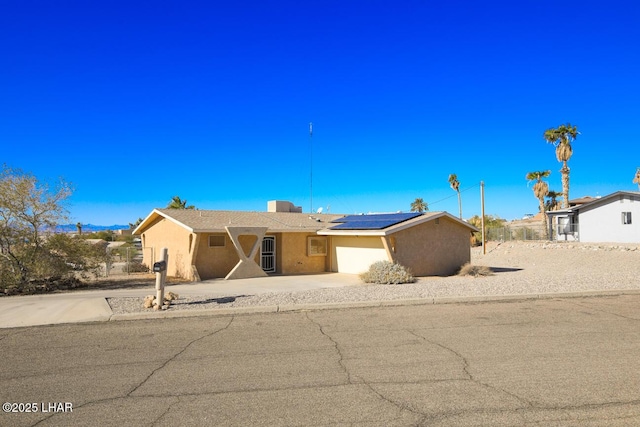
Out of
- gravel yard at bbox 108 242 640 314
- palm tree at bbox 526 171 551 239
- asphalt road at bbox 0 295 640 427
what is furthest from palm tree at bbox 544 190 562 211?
asphalt road at bbox 0 295 640 427

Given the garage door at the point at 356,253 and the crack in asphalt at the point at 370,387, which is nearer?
the crack in asphalt at the point at 370,387

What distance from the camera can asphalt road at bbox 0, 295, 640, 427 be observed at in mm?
5102

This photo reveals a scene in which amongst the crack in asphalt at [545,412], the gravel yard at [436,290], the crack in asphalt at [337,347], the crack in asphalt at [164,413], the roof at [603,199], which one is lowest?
the crack in asphalt at [545,412]

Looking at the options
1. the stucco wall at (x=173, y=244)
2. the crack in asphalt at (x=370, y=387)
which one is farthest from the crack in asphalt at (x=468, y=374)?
the stucco wall at (x=173, y=244)

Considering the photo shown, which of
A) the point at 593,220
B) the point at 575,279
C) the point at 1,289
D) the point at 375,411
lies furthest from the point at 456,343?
the point at 593,220

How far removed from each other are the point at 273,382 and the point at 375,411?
5.11ft

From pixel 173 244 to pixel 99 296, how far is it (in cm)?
806

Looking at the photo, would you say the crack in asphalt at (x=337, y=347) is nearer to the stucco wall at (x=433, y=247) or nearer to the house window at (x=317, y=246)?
the stucco wall at (x=433, y=247)

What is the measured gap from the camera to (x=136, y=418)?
501 cm

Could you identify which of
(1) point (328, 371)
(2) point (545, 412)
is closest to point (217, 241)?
(1) point (328, 371)

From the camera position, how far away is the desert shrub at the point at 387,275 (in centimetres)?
1744

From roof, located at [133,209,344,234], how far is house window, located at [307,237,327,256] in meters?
0.60

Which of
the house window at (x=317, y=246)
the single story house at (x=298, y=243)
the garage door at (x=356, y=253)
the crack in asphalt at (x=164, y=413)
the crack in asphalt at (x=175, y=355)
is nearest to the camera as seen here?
the crack in asphalt at (x=164, y=413)

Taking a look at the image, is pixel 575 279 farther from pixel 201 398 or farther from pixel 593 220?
pixel 593 220
